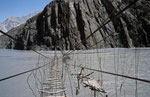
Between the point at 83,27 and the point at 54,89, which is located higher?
the point at 83,27

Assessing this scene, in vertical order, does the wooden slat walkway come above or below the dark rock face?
below

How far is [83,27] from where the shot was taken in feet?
181

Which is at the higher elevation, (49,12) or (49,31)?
(49,12)

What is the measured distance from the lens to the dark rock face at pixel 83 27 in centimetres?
5328

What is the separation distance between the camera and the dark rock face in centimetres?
5328

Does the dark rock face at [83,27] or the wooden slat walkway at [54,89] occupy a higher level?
the dark rock face at [83,27]

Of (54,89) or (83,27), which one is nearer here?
(54,89)

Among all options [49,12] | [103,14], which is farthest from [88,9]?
[49,12]

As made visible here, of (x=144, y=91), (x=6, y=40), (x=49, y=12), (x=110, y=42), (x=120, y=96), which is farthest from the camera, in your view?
(x=6, y=40)

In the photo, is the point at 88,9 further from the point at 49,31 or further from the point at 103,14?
the point at 49,31

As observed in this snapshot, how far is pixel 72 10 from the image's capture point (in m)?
58.0

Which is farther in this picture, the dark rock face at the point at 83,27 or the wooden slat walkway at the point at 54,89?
the dark rock face at the point at 83,27

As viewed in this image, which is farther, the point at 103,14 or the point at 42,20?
the point at 42,20

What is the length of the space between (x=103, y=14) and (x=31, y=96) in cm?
5645
